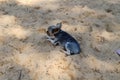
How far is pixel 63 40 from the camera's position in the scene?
3.49 meters

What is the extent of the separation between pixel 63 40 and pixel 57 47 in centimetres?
13

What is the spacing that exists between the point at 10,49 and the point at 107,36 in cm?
132

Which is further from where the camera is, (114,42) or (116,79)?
(114,42)

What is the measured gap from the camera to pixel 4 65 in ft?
10.6

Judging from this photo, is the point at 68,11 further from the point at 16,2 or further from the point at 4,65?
the point at 4,65

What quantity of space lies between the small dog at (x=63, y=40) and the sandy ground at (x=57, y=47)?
0.24ft

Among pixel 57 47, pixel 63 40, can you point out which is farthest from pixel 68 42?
pixel 57 47

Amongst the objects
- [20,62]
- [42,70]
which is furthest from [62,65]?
[20,62]

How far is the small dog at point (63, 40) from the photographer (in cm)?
341

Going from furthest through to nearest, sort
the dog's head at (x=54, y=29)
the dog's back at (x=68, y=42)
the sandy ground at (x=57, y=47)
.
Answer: the dog's head at (x=54, y=29) → the dog's back at (x=68, y=42) → the sandy ground at (x=57, y=47)

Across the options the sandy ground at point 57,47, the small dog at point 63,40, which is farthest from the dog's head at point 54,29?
the sandy ground at point 57,47

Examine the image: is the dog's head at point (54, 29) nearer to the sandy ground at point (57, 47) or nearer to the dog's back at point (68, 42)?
the dog's back at point (68, 42)

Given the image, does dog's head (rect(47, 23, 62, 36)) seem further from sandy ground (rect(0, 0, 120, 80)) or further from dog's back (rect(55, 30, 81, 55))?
sandy ground (rect(0, 0, 120, 80))

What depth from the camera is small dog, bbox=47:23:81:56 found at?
3408mm
